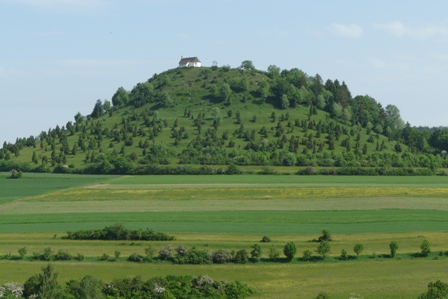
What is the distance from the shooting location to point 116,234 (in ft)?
247

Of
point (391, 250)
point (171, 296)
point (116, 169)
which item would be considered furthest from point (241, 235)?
point (116, 169)

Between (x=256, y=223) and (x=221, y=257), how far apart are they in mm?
20909

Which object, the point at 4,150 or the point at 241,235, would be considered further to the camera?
the point at 4,150

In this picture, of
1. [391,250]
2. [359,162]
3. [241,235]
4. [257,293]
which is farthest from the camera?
[359,162]

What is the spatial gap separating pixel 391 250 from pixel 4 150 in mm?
149709

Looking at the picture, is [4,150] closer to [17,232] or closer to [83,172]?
[83,172]

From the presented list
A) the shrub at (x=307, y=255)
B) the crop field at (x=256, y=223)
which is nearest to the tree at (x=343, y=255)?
the crop field at (x=256, y=223)

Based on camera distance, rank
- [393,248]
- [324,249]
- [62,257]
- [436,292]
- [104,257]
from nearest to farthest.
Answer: [436,292]
[104,257]
[62,257]
[324,249]
[393,248]

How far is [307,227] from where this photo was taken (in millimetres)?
82562

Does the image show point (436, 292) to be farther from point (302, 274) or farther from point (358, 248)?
point (358, 248)

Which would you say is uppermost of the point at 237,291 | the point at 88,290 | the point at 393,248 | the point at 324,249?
the point at 393,248

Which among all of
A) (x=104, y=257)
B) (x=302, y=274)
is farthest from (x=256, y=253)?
(x=104, y=257)

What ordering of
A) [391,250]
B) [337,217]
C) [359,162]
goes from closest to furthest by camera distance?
[391,250], [337,217], [359,162]

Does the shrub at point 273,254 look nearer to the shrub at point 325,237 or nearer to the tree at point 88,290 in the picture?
the shrub at point 325,237
